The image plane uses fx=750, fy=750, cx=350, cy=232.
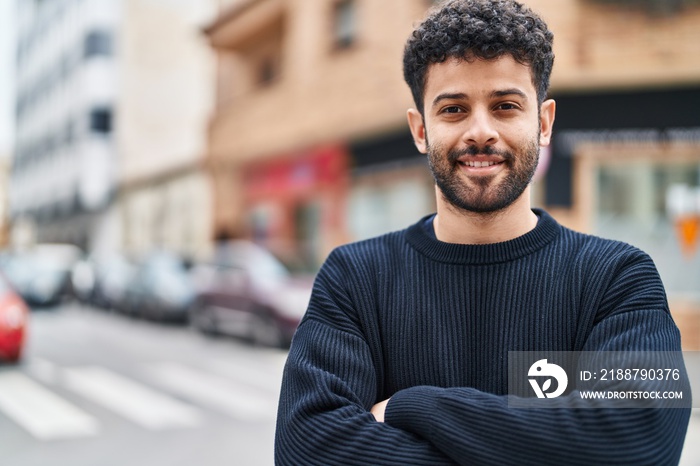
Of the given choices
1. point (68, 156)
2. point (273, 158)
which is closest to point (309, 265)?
point (273, 158)

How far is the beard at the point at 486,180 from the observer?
1.81 m

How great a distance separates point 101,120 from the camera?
34.3 m

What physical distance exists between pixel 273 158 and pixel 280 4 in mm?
3693

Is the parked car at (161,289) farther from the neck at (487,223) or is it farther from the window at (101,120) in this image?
the window at (101,120)

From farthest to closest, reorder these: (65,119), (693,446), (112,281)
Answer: (65,119)
(112,281)
(693,446)

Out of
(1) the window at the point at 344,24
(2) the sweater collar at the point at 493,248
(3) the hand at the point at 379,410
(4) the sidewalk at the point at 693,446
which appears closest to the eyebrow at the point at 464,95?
(2) the sweater collar at the point at 493,248

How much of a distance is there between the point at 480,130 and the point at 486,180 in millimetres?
122

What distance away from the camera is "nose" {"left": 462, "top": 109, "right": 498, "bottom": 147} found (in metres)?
1.78

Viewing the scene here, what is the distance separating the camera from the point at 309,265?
12.2 metres

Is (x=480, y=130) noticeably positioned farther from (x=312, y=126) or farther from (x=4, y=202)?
(x=4, y=202)

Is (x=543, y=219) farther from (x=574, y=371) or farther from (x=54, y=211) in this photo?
(x=54, y=211)

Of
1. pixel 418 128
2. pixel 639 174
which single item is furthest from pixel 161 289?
pixel 418 128

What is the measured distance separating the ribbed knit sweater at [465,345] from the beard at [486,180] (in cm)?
12

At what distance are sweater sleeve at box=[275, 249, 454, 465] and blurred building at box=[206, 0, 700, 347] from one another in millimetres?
7973
